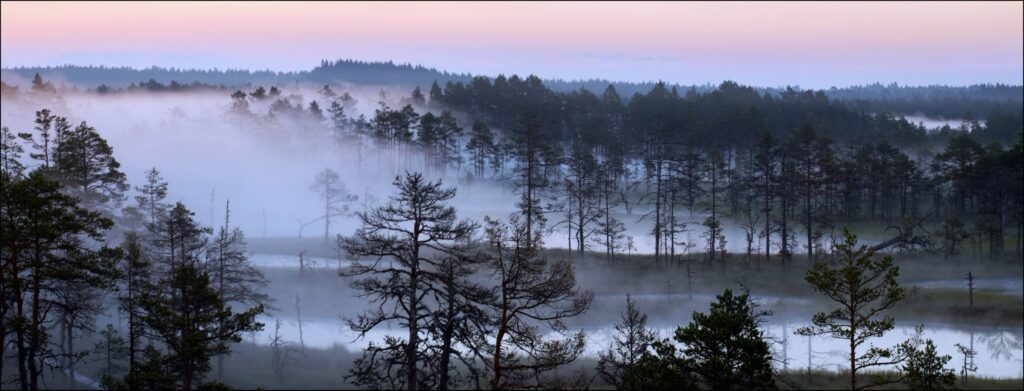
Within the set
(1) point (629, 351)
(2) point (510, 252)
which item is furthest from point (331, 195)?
(1) point (629, 351)

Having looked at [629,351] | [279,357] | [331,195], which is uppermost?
[331,195]

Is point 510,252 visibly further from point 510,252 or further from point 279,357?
point 279,357

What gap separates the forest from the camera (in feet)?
76.4

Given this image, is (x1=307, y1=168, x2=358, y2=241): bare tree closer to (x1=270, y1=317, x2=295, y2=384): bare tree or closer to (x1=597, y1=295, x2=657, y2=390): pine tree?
(x1=270, y1=317, x2=295, y2=384): bare tree

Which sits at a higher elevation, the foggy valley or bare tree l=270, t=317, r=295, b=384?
the foggy valley

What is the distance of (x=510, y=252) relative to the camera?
32.4 meters

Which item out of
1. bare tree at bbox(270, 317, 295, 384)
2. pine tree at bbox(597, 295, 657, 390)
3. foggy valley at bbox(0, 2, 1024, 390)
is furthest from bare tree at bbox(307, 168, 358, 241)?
pine tree at bbox(597, 295, 657, 390)

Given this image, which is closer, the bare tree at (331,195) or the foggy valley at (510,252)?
the foggy valley at (510,252)

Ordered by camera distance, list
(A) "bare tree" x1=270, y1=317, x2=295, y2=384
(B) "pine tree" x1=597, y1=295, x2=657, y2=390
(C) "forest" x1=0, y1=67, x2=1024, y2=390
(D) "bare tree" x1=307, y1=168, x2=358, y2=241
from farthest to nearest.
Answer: (D) "bare tree" x1=307, y1=168, x2=358, y2=241 < (A) "bare tree" x1=270, y1=317, x2=295, y2=384 < (B) "pine tree" x1=597, y1=295, x2=657, y2=390 < (C) "forest" x1=0, y1=67, x2=1024, y2=390

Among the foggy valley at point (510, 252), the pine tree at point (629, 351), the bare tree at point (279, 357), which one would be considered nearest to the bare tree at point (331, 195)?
the foggy valley at point (510, 252)

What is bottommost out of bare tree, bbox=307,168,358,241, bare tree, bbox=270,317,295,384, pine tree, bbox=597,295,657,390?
bare tree, bbox=270,317,295,384

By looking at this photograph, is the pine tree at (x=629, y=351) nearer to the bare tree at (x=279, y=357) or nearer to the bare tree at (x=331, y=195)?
the bare tree at (x=279, y=357)

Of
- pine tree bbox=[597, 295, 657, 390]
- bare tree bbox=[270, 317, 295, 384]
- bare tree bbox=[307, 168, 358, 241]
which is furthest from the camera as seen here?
bare tree bbox=[307, 168, 358, 241]

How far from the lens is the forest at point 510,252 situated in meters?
23.3
